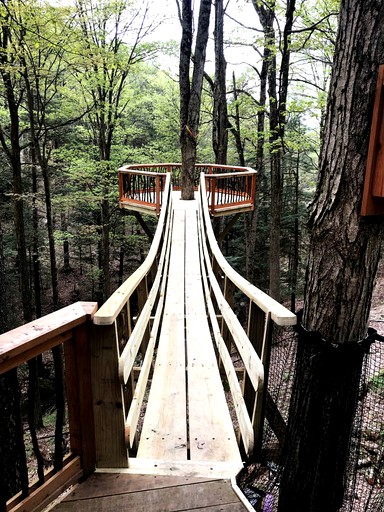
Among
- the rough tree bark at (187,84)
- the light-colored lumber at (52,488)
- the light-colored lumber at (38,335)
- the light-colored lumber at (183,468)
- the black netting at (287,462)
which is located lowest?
the black netting at (287,462)

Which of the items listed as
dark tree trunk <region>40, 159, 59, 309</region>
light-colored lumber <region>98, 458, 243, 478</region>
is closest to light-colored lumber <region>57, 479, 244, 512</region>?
light-colored lumber <region>98, 458, 243, 478</region>

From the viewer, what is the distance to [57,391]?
191cm

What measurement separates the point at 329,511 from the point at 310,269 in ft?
5.49

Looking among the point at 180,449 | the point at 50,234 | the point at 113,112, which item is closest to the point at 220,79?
the point at 113,112

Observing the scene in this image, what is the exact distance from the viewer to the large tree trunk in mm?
1953

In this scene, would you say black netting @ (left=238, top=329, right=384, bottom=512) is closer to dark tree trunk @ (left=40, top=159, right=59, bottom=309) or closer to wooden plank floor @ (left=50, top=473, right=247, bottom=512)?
wooden plank floor @ (left=50, top=473, right=247, bottom=512)

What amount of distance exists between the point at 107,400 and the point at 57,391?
0.91 feet

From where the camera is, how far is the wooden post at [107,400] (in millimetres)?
1897

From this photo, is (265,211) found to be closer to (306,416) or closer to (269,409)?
(269,409)

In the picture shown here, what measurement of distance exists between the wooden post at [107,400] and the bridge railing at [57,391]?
1.4 inches

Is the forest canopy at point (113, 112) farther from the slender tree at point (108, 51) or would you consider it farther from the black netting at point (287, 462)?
the black netting at point (287, 462)

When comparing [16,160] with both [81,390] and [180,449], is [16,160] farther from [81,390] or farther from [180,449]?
[180,449]

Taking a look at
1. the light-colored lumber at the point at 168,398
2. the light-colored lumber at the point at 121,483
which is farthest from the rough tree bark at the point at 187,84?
the light-colored lumber at the point at 121,483

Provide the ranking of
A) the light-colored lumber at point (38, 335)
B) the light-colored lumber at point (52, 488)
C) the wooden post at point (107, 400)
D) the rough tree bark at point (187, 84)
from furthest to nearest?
the rough tree bark at point (187, 84), the wooden post at point (107, 400), the light-colored lumber at point (52, 488), the light-colored lumber at point (38, 335)
